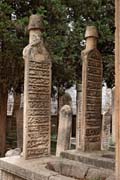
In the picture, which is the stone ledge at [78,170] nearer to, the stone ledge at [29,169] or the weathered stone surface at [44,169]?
the weathered stone surface at [44,169]

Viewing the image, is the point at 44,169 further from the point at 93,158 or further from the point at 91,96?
the point at 91,96

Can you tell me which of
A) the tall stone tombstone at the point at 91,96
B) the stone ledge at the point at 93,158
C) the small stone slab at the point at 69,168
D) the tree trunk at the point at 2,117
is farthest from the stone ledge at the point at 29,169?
the tree trunk at the point at 2,117

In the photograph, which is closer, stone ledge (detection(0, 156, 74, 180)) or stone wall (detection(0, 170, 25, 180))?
stone ledge (detection(0, 156, 74, 180))

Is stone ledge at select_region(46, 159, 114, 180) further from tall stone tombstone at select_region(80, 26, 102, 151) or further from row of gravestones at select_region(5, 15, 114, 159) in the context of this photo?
tall stone tombstone at select_region(80, 26, 102, 151)

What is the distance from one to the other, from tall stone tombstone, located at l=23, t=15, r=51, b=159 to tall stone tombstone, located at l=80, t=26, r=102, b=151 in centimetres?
71

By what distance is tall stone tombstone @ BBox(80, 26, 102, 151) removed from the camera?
19.7 feet

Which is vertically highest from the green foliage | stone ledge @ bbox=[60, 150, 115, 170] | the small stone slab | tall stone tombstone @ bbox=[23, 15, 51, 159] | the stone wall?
the green foliage

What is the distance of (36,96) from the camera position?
5570 millimetres

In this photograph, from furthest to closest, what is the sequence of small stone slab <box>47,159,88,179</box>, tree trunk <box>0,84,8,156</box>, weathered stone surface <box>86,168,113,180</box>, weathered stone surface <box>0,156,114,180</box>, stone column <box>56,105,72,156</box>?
tree trunk <box>0,84,8,156</box> < stone column <box>56,105,72,156</box> < small stone slab <box>47,159,88,179</box> < weathered stone surface <box>0,156,114,180</box> < weathered stone surface <box>86,168,113,180</box>

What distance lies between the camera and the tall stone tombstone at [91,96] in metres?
6.02

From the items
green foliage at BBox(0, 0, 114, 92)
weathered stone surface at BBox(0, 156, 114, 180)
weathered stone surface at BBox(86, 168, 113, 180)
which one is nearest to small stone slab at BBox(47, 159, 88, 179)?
weathered stone surface at BBox(0, 156, 114, 180)

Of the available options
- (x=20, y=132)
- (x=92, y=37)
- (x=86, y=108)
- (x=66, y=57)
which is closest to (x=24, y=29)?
(x=66, y=57)

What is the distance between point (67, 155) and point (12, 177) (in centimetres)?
119

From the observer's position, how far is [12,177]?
4.92 m
